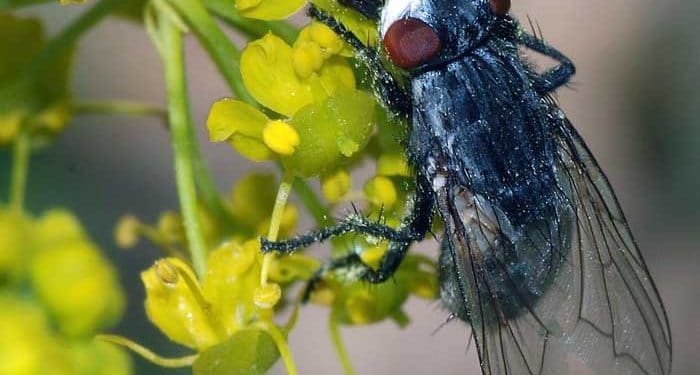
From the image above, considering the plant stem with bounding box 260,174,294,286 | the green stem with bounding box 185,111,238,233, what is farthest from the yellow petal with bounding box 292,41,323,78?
the green stem with bounding box 185,111,238,233

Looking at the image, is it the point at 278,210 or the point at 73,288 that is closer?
the point at 278,210

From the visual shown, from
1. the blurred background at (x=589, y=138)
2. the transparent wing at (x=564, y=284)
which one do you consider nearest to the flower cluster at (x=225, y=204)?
the transparent wing at (x=564, y=284)

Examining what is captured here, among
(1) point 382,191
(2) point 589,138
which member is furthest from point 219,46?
(2) point 589,138

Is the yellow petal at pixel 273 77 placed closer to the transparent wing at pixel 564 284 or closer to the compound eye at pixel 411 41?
the compound eye at pixel 411 41

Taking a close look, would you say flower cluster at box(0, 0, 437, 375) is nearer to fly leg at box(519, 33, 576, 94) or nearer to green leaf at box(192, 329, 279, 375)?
green leaf at box(192, 329, 279, 375)

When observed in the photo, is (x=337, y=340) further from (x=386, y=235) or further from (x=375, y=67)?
(x=375, y=67)

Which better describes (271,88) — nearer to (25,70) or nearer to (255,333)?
(255,333)

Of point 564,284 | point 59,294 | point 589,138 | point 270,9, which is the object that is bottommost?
point 589,138

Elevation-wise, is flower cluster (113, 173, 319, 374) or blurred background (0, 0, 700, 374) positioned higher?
flower cluster (113, 173, 319, 374)
